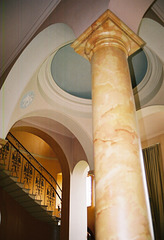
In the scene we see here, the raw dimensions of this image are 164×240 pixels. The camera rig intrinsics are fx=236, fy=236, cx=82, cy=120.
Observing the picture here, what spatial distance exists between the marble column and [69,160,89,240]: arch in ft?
23.5

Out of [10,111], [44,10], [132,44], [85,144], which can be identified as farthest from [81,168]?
[132,44]

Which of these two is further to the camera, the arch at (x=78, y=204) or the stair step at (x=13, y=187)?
the stair step at (x=13, y=187)

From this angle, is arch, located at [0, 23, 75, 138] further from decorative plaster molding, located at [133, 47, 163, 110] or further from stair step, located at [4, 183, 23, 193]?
stair step, located at [4, 183, 23, 193]

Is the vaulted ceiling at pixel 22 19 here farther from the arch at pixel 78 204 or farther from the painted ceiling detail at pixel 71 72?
the arch at pixel 78 204

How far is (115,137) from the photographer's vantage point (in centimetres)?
254

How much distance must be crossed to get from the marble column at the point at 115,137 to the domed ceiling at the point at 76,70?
3.30 m

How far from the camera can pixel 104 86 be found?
291 cm

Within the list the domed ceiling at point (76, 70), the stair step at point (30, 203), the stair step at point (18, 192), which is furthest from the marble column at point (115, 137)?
the stair step at point (30, 203)

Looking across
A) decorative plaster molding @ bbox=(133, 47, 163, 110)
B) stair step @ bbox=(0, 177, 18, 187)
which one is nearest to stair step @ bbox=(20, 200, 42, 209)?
stair step @ bbox=(0, 177, 18, 187)

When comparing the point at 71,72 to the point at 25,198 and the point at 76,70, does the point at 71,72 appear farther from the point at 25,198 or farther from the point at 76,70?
the point at 25,198

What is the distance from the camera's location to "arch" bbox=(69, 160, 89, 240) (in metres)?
9.11

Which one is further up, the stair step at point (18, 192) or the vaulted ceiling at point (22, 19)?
the vaulted ceiling at point (22, 19)

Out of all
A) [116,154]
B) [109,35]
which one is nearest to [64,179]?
[109,35]

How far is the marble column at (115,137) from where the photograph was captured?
2.15 meters
